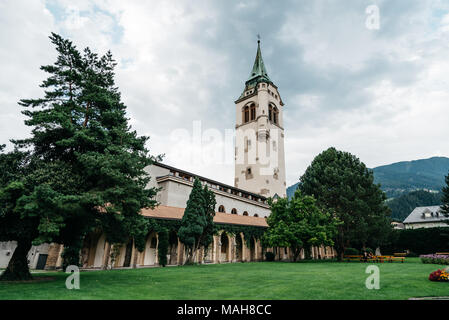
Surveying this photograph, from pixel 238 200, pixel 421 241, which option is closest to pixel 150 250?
pixel 238 200

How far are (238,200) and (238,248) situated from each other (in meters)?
10.2

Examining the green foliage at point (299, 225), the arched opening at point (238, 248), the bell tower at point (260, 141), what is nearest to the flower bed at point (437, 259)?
the green foliage at point (299, 225)

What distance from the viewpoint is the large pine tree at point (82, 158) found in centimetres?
1121

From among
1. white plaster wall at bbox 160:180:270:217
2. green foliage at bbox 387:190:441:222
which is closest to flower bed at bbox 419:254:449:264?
white plaster wall at bbox 160:180:270:217

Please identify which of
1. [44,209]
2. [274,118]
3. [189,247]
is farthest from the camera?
[274,118]

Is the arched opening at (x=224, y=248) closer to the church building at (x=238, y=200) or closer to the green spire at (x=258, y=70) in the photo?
the church building at (x=238, y=200)

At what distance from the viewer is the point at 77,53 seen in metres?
Result: 14.7

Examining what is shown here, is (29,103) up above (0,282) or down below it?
above

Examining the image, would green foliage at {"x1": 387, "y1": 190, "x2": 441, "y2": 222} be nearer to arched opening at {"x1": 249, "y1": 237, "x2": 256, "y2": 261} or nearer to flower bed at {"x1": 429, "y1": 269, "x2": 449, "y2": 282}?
arched opening at {"x1": 249, "y1": 237, "x2": 256, "y2": 261}

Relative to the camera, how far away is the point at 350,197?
31.6 metres

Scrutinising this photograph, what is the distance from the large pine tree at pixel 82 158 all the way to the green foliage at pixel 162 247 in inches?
420
